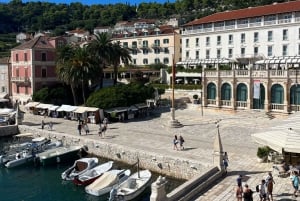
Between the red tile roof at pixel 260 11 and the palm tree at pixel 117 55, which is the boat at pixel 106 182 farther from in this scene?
the red tile roof at pixel 260 11

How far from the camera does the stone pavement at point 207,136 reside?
2241 centimetres

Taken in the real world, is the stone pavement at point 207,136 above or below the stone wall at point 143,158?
above

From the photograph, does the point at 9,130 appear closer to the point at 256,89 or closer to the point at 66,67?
the point at 66,67

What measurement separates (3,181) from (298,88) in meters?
33.3

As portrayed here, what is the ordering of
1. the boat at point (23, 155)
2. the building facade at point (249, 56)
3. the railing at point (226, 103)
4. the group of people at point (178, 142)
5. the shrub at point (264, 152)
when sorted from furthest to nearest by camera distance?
1. the railing at point (226, 103)
2. the building facade at point (249, 56)
3. the boat at point (23, 155)
4. the group of people at point (178, 142)
5. the shrub at point (264, 152)

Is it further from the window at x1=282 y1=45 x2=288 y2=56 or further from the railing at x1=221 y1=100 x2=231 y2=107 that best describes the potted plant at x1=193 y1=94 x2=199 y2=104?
the window at x1=282 y1=45 x2=288 y2=56

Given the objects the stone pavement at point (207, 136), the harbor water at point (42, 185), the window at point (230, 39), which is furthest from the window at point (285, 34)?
the harbor water at point (42, 185)

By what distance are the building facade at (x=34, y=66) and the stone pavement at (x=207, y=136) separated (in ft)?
32.3

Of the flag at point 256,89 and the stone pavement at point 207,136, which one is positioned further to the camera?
the flag at point 256,89

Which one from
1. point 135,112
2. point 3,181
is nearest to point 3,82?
point 135,112

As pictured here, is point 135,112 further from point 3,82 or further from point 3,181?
point 3,82

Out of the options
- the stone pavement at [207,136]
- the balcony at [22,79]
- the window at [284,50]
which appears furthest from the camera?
the balcony at [22,79]

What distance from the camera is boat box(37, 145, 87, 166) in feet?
115

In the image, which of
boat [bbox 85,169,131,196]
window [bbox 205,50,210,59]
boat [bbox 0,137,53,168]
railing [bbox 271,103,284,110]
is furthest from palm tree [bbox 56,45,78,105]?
boat [bbox 85,169,131,196]
